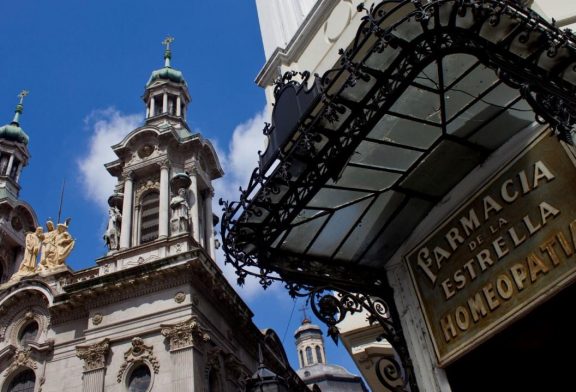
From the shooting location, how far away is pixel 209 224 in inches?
1088

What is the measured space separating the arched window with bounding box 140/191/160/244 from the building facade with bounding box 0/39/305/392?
0.16 feet

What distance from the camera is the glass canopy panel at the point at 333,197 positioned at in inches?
296

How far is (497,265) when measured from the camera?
6504 millimetres

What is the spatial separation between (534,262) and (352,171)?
7.65ft

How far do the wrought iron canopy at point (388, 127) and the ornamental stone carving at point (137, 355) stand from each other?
43.0 ft

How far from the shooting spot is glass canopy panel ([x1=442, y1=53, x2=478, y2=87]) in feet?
19.6

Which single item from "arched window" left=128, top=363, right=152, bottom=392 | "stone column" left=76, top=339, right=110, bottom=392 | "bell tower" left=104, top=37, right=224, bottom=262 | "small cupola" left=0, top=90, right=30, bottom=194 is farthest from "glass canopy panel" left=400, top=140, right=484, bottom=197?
"small cupola" left=0, top=90, right=30, bottom=194

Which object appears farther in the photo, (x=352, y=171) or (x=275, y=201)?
(x=352, y=171)

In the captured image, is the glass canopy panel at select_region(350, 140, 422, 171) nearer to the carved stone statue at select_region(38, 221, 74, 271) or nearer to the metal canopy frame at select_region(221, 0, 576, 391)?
the metal canopy frame at select_region(221, 0, 576, 391)

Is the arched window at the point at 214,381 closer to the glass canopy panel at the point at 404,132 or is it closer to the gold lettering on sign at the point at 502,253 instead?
the gold lettering on sign at the point at 502,253

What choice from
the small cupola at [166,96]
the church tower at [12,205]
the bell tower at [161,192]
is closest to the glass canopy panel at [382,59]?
the bell tower at [161,192]

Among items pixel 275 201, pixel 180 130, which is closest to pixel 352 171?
pixel 275 201

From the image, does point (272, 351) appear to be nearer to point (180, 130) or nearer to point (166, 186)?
point (166, 186)

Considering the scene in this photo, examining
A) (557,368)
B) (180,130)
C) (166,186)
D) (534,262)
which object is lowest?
(557,368)
